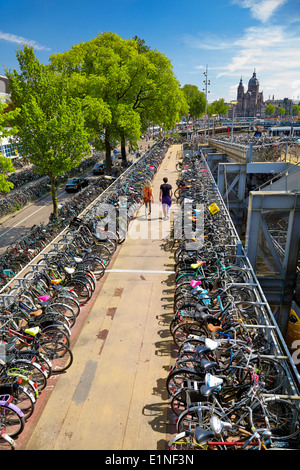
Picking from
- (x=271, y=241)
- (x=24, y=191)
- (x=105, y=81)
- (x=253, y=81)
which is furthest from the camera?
(x=253, y=81)

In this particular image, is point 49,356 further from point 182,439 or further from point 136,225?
point 136,225

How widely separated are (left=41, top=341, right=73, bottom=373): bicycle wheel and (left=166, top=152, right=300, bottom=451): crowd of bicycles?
5.93ft

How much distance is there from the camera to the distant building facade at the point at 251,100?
169 m

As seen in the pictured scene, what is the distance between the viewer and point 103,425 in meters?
4.27

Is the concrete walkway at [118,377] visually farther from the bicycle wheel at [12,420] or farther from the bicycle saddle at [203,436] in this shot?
the bicycle saddle at [203,436]

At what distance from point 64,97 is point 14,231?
794cm

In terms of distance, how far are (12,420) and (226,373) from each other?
3106 mm

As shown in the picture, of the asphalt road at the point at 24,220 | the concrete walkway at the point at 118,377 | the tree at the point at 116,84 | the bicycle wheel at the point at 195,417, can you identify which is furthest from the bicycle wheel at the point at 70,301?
the tree at the point at 116,84

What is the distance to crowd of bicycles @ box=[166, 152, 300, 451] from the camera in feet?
11.9

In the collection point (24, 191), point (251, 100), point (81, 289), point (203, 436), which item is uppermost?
point (251, 100)

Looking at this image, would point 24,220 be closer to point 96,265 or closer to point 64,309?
point 96,265

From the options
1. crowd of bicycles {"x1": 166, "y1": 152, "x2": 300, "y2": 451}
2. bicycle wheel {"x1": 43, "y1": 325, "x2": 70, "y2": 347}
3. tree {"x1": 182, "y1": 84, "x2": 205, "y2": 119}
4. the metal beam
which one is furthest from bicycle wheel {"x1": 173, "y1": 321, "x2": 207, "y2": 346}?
tree {"x1": 182, "y1": 84, "x2": 205, "y2": 119}

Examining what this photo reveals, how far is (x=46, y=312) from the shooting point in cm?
557

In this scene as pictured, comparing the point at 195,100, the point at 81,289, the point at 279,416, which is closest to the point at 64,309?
the point at 81,289
